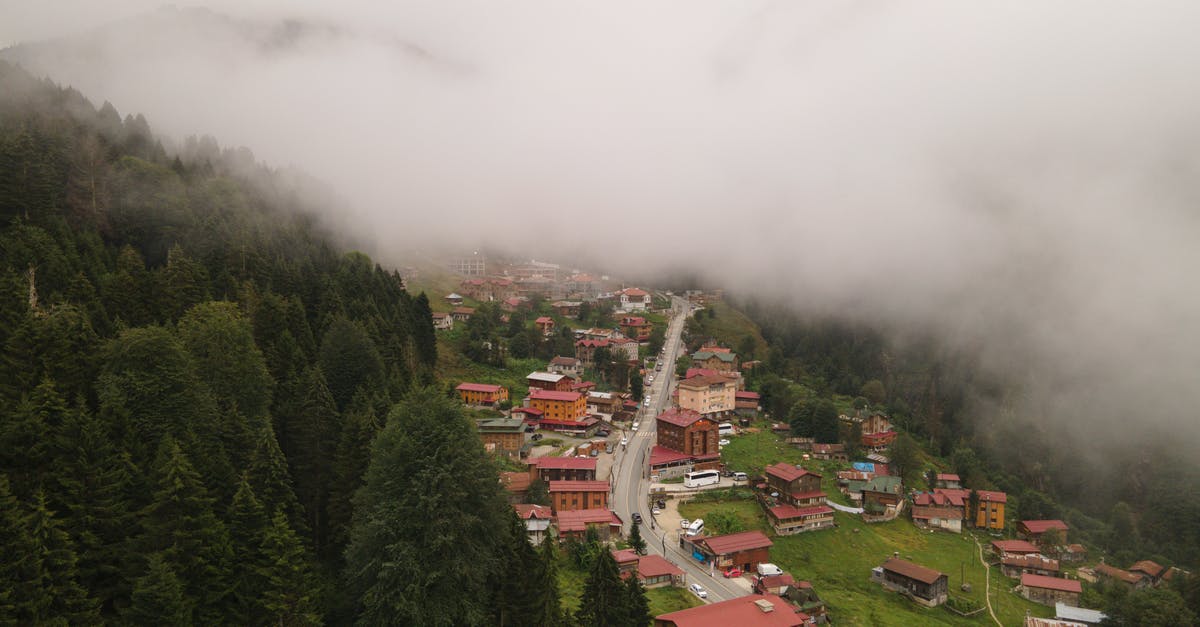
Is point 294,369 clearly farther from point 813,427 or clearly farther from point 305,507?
point 813,427

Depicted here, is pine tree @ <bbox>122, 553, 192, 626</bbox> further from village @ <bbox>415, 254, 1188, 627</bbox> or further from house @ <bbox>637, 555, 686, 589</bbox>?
house @ <bbox>637, 555, 686, 589</bbox>

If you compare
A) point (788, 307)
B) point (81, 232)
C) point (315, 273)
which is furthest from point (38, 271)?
point (788, 307)

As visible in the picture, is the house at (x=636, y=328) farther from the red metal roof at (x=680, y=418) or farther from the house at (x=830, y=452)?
the red metal roof at (x=680, y=418)

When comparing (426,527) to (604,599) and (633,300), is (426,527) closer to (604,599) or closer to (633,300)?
(604,599)

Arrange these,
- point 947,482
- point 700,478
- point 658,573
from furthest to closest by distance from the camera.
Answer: point 947,482
point 700,478
point 658,573

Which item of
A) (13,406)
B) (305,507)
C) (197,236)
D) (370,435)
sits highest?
(197,236)

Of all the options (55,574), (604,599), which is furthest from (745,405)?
(55,574)
